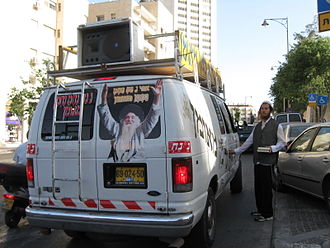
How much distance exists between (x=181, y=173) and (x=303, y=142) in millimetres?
4063

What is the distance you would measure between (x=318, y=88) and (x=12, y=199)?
77.3 ft

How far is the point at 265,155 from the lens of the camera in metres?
5.19

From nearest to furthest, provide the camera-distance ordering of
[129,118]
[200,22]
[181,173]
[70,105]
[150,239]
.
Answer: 1. [181,173]
2. [129,118]
3. [70,105]
4. [150,239]
5. [200,22]

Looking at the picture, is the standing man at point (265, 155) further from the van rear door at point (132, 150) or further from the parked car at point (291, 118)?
the parked car at point (291, 118)

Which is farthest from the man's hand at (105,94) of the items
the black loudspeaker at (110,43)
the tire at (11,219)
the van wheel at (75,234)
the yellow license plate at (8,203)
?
the tire at (11,219)

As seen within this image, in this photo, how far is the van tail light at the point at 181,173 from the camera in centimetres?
329

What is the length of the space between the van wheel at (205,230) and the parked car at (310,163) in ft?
7.56

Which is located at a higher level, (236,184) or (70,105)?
(70,105)

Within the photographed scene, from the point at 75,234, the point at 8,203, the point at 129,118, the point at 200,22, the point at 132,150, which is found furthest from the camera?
the point at 200,22

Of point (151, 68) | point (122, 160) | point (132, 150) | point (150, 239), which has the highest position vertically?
point (151, 68)

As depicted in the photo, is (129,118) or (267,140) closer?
(129,118)

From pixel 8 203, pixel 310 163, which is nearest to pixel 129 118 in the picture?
pixel 8 203

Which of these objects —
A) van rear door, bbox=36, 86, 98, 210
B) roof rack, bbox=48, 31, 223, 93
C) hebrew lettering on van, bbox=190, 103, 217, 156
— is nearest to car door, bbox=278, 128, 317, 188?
hebrew lettering on van, bbox=190, 103, 217, 156

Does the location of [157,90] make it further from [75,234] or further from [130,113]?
[75,234]
